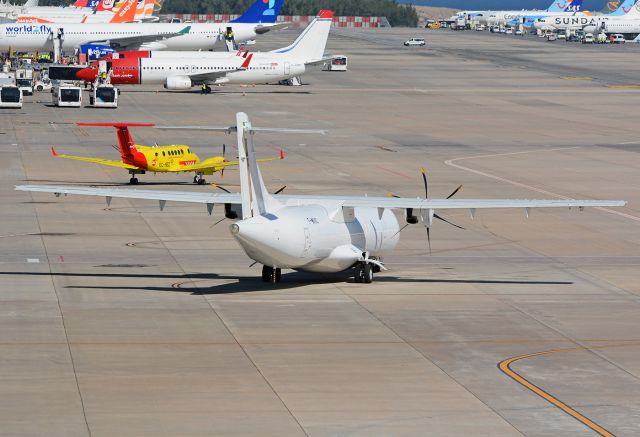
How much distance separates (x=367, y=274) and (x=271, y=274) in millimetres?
3277

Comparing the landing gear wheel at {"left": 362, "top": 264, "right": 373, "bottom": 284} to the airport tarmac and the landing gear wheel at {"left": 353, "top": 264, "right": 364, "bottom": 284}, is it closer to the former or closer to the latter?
the landing gear wheel at {"left": 353, "top": 264, "right": 364, "bottom": 284}

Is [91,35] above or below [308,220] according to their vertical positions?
below

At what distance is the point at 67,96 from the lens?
123125mm

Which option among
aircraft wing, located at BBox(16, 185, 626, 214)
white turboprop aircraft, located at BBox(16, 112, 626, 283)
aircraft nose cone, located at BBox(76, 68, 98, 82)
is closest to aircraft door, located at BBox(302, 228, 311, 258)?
white turboprop aircraft, located at BBox(16, 112, 626, 283)

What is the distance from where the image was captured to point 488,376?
109 feet

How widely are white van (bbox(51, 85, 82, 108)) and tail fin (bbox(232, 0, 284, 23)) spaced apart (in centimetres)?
7292

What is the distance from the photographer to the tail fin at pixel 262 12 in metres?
195

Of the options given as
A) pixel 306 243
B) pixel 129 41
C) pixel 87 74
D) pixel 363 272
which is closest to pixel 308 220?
pixel 306 243

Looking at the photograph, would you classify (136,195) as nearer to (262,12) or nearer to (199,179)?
(199,179)

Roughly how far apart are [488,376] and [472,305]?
9.10 metres

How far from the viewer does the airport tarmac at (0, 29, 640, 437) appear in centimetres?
2970

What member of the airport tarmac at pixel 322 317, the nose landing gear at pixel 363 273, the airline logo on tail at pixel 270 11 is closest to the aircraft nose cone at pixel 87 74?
the airport tarmac at pixel 322 317

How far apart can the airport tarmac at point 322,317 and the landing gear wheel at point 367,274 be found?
20.7 inches

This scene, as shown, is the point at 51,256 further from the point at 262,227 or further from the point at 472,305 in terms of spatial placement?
the point at 472,305
